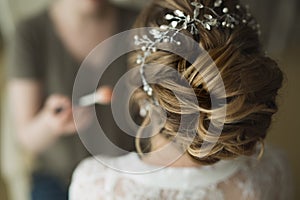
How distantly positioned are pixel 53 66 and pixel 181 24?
570 mm

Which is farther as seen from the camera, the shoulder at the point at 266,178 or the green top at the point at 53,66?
the green top at the point at 53,66

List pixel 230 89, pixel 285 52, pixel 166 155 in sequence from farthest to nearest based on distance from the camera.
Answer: pixel 285 52
pixel 166 155
pixel 230 89

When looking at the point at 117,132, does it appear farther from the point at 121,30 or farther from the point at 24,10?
the point at 24,10

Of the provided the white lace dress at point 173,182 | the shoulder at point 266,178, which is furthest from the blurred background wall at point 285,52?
the white lace dress at point 173,182

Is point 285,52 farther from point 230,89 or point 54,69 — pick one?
point 230,89

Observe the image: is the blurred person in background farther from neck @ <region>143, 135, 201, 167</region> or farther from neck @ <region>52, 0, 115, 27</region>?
neck @ <region>143, 135, 201, 167</region>

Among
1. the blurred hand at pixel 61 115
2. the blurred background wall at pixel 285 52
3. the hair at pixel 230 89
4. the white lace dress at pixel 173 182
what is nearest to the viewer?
the hair at pixel 230 89

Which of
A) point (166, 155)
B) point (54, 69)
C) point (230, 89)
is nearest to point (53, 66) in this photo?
point (54, 69)

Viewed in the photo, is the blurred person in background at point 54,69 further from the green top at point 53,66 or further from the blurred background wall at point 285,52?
the blurred background wall at point 285,52

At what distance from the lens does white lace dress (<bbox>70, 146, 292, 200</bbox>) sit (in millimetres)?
874

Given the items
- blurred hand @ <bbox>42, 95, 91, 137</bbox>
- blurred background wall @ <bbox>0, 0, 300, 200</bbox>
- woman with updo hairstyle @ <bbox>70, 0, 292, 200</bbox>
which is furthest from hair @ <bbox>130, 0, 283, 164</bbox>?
blurred background wall @ <bbox>0, 0, 300, 200</bbox>

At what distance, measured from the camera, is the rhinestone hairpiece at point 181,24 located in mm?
816

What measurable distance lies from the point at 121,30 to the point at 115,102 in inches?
11.0

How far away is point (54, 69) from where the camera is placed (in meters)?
1.32
